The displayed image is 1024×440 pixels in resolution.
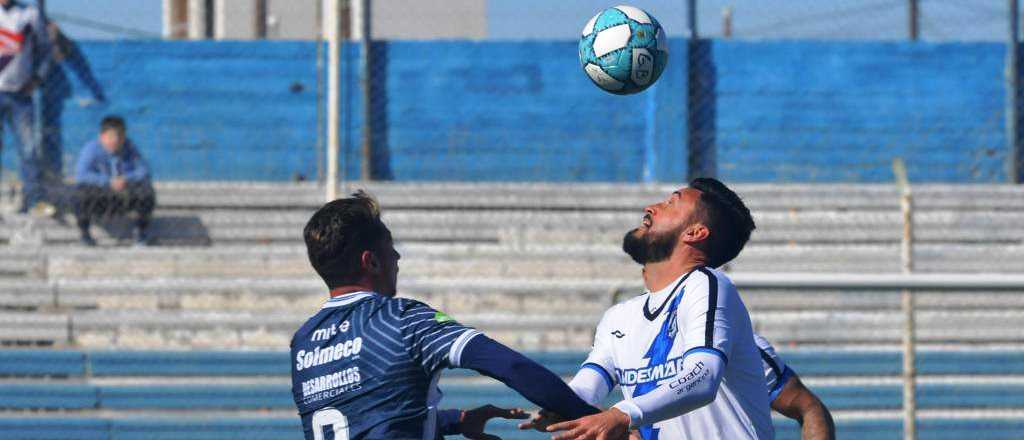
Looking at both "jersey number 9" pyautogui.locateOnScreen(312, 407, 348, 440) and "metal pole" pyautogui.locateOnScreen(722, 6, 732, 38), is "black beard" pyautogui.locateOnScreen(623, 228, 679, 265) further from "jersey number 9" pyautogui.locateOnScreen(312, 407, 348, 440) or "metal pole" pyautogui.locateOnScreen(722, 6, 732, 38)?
"metal pole" pyautogui.locateOnScreen(722, 6, 732, 38)

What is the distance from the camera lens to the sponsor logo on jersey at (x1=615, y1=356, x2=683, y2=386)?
3.35 m

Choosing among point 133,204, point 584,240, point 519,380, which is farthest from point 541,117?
point 519,380

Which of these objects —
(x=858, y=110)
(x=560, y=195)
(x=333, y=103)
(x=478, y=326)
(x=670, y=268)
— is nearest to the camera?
(x=670, y=268)

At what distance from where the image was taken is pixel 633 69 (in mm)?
4895

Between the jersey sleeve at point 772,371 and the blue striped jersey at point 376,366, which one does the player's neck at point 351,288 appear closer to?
the blue striped jersey at point 376,366

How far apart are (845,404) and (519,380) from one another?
5344 millimetres

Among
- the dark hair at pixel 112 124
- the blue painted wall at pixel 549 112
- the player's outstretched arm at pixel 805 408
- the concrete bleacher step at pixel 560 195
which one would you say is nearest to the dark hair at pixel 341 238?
the player's outstretched arm at pixel 805 408

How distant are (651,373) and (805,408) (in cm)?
65

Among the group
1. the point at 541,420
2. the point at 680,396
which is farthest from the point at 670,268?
the point at 541,420

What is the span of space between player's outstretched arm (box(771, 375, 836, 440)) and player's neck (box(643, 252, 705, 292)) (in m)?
0.56

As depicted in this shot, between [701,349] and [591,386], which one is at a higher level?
[701,349]

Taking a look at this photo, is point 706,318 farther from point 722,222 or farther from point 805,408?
point 805,408

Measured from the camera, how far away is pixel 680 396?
10.2ft

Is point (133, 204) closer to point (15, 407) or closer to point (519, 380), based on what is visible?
point (15, 407)
